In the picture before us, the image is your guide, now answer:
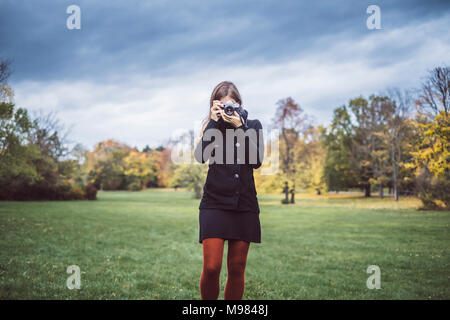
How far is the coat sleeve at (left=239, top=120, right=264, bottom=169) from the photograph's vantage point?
267 centimetres

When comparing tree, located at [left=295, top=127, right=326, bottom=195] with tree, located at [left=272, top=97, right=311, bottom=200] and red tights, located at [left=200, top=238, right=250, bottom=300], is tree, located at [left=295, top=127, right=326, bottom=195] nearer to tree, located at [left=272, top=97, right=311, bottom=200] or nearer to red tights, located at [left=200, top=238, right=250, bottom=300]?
tree, located at [left=272, top=97, right=311, bottom=200]

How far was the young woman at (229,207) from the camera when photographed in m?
2.46

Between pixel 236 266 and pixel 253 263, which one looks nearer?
pixel 236 266

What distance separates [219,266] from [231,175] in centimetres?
72

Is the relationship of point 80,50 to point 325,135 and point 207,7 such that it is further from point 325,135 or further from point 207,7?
point 325,135

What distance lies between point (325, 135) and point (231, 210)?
3418 cm

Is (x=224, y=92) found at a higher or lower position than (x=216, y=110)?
higher

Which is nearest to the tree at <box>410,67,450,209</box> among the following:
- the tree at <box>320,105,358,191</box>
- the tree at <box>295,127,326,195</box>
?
the tree at <box>295,127,326,195</box>

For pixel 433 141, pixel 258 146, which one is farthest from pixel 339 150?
pixel 258 146

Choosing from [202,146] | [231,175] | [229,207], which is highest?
[202,146]

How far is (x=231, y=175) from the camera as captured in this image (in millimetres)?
2557

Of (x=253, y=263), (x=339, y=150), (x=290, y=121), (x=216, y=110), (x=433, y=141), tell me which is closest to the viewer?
(x=216, y=110)

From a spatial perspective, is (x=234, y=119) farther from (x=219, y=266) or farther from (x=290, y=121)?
(x=290, y=121)

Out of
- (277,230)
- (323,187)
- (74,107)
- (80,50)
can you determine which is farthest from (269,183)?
(80,50)
